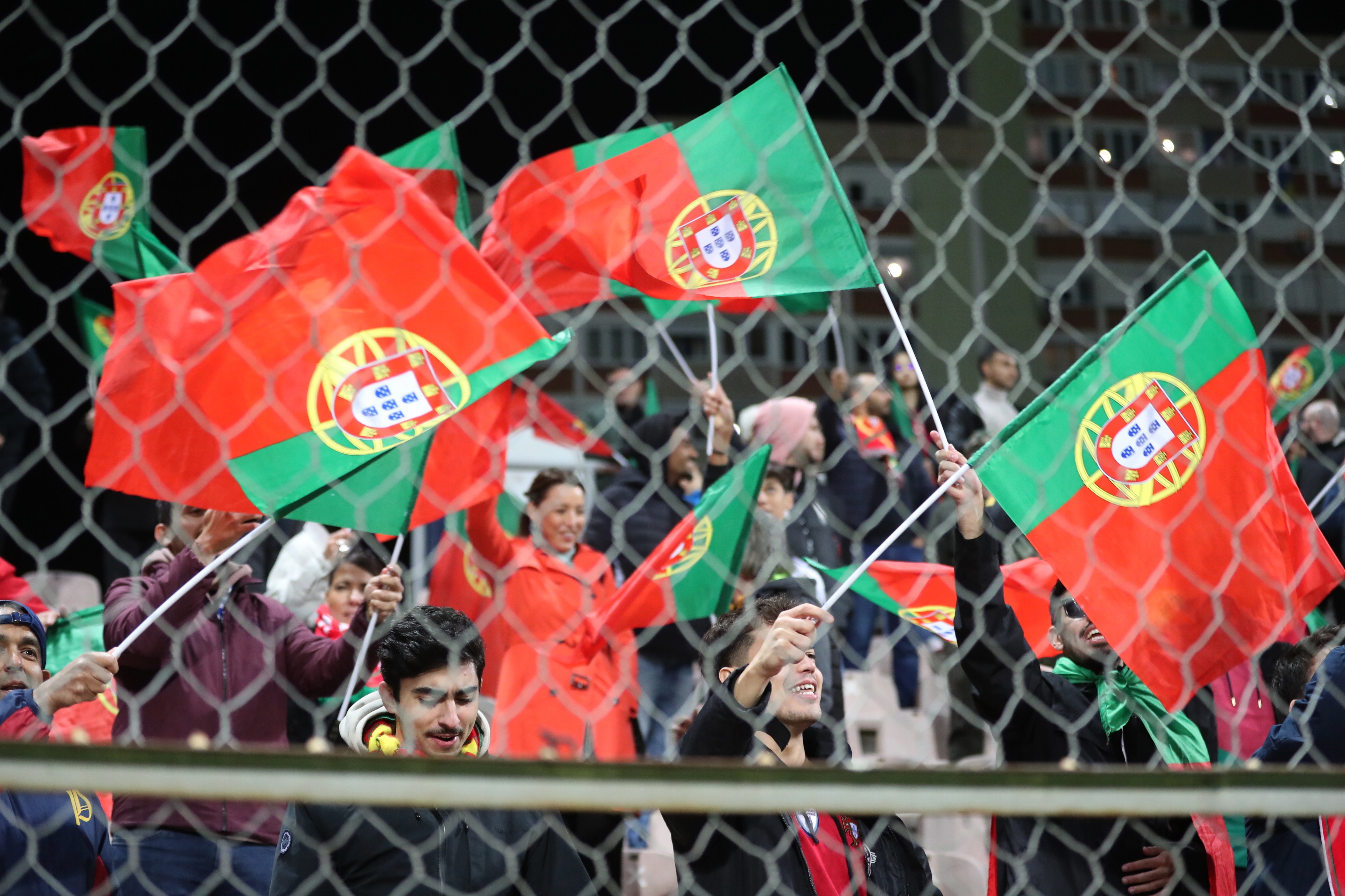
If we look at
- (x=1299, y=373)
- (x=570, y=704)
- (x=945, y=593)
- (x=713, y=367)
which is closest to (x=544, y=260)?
(x=713, y=367)

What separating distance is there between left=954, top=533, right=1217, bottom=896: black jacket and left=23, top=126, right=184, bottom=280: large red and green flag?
7.79ft

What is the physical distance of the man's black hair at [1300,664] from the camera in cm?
249

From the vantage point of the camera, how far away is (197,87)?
17.7ft

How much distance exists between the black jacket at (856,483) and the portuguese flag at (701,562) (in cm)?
144

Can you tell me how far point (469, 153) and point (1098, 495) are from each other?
400 centimetres

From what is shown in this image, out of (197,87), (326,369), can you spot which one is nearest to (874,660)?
(326,369)

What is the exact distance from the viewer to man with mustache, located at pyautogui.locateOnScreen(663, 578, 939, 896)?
1928 millimetres

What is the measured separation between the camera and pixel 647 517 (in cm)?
409

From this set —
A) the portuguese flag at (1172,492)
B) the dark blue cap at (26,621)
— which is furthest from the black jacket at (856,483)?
the dark blue cap at (26,621)

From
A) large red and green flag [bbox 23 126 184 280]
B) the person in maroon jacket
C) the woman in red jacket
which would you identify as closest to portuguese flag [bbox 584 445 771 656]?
the woman in red jacket

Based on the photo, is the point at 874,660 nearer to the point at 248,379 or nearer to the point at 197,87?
the point at 248,379

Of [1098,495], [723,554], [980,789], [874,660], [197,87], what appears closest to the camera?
[980,789]

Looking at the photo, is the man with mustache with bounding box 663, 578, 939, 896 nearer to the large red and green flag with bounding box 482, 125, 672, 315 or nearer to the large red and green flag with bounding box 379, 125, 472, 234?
the large red and green flag with bounding box 482, 125, 672, 315

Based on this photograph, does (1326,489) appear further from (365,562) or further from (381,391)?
(365,562)
